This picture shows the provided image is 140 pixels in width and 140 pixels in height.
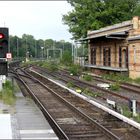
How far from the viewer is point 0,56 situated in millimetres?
18469

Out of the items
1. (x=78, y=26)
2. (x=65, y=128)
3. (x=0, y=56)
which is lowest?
(x=65, y=128)

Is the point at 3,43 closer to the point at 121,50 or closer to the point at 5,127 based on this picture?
the point at 5,127

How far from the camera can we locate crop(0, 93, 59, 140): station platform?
1105 cm

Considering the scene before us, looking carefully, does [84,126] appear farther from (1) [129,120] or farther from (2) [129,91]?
(2) [129,91]

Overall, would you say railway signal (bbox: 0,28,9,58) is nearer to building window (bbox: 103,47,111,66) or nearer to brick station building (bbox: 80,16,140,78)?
brick station building (bbox: 80,16,140,78)

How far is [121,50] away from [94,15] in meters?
21.0

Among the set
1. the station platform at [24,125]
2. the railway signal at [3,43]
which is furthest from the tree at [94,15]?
the station platform at [24,125]

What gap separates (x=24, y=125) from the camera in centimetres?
1272

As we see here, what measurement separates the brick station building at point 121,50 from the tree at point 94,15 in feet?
35.4

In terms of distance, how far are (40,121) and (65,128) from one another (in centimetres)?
103

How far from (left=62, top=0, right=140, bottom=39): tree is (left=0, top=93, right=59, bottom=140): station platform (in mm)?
46673

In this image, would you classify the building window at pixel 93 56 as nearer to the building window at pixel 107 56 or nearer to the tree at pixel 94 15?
the building window at pixel 107 56

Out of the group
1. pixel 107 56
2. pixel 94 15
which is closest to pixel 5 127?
pixel 107 56

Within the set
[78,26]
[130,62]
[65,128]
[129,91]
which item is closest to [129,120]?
[65,128]
